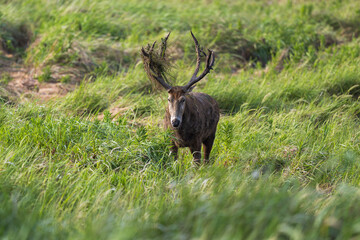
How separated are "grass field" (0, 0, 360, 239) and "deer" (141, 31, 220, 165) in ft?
0.69

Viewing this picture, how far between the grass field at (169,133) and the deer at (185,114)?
0.21 meters

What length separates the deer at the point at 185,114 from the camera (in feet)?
18.2

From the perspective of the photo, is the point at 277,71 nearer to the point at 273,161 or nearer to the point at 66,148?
the point at 273,161

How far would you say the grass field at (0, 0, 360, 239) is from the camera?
355cm

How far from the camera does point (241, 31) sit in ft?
38.7

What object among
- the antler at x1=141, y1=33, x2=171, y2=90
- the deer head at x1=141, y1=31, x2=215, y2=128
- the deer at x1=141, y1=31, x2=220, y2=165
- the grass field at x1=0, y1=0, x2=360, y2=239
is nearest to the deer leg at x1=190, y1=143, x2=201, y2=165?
the deer at x1=141, y1=31, x2=220, y2=165

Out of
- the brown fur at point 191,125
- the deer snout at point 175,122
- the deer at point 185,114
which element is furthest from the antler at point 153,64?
the deer snout at point 175,122

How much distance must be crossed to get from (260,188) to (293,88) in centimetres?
492

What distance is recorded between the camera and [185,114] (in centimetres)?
573

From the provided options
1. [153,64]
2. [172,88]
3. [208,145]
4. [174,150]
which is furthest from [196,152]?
[153,64]

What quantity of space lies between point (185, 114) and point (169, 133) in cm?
32

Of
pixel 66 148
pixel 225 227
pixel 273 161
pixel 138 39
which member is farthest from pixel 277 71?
pixel 225 227

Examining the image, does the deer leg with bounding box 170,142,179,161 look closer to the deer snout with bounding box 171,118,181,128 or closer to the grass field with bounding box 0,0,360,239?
the grass field with bounding box 0,0,360,239

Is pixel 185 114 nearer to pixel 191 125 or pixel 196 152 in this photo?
pixel 191 125
